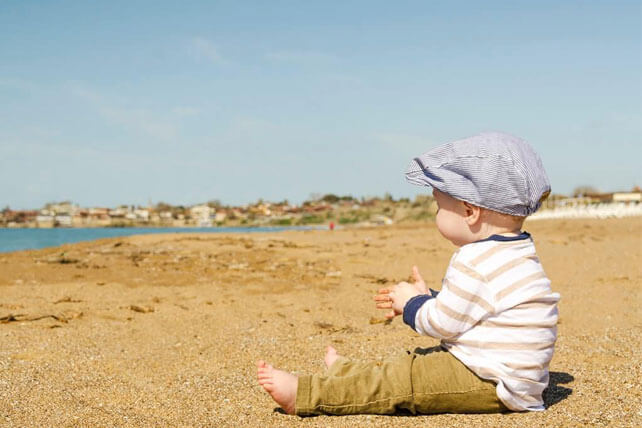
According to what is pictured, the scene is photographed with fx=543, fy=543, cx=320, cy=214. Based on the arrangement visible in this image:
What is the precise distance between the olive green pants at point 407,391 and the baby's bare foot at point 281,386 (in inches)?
1.0

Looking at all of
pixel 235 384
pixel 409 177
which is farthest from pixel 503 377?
pixel 235 384

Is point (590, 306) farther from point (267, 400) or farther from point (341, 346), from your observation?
point (267, 400)

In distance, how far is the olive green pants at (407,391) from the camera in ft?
6.63

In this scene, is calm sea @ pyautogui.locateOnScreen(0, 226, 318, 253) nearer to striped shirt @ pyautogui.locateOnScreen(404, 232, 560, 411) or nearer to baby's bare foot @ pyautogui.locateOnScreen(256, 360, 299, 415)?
baby's bare foot @ pyautogui.locateOnScreen(256, 360, 299, 415)

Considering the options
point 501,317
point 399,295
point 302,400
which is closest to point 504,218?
point 501,317

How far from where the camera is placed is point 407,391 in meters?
2.06

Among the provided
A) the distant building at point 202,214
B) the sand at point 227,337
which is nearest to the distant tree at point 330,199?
the distant building at point 202,214

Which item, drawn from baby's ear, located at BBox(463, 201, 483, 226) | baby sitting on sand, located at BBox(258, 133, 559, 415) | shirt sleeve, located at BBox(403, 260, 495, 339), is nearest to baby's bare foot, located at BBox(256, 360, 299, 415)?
baby sitting on sand, located at BBox(258, 133, 559, 415)

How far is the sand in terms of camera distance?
6.82 feet

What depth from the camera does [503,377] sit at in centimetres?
195

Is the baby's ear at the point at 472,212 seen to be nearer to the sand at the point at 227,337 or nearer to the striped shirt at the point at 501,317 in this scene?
the striped shirt at the point at 501,317

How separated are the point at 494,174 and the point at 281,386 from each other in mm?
1130

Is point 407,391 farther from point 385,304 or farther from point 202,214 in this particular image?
point 202,214

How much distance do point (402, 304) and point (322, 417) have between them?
1.76ft
